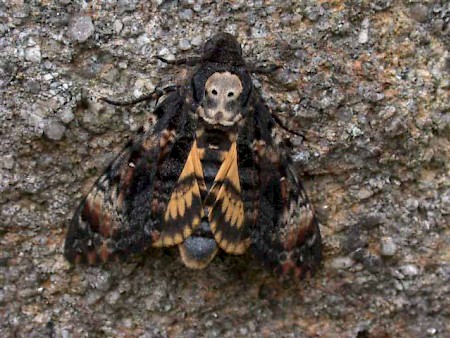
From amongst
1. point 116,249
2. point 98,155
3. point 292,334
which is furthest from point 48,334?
point 292,334

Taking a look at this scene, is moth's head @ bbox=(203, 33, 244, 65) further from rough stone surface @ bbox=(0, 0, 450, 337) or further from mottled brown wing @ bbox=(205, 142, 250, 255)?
mottled brown wing @ bbox=(205, 142, 250, 255)

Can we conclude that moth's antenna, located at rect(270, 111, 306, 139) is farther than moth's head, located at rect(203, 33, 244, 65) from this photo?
Yes

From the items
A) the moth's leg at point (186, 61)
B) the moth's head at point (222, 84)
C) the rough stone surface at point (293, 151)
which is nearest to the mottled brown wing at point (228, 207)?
the moth's head at point (222, 84)

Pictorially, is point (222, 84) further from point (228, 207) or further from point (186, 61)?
point (228, 207)

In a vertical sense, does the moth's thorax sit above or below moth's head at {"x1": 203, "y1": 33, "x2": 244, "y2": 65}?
below

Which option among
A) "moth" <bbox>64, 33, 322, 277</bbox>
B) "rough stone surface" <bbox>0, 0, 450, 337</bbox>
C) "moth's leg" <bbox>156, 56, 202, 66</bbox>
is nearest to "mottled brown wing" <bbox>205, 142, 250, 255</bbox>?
"moth" <bbox>64, 33, 322, 277</bbox>

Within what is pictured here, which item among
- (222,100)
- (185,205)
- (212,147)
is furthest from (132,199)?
(222,100)

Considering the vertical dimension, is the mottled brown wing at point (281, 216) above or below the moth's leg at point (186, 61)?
below

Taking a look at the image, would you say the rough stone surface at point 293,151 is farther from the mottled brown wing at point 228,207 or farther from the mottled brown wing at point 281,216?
the mottled brown wing at point 228,207
